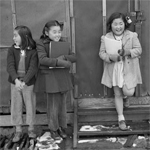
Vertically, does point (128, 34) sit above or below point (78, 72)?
above

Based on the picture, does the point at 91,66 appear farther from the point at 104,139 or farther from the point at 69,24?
the point at 104,139

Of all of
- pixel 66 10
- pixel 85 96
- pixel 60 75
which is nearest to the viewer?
pixel 60 75

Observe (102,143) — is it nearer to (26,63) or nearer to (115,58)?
(115,58)

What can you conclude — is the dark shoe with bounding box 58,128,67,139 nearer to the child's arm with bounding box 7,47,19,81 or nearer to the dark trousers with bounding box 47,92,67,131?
the dark trousers with bounding box 47,92,67,131

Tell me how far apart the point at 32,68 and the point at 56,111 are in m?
0.79

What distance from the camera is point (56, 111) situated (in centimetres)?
400

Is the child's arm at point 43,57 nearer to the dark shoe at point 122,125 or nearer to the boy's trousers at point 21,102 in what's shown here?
the boy's trousers at point 21,102

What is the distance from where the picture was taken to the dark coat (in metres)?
3.76

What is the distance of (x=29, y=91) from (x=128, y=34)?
1.84 metres

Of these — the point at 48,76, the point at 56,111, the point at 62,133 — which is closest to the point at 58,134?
the point at 62,133

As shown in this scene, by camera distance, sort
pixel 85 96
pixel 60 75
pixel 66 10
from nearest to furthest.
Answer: pixel 60 75
pixel 66 10
pixel 85 96

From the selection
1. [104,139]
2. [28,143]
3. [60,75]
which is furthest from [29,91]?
[104,139]

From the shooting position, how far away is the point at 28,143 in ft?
13.2

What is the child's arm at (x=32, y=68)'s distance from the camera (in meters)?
3.80
